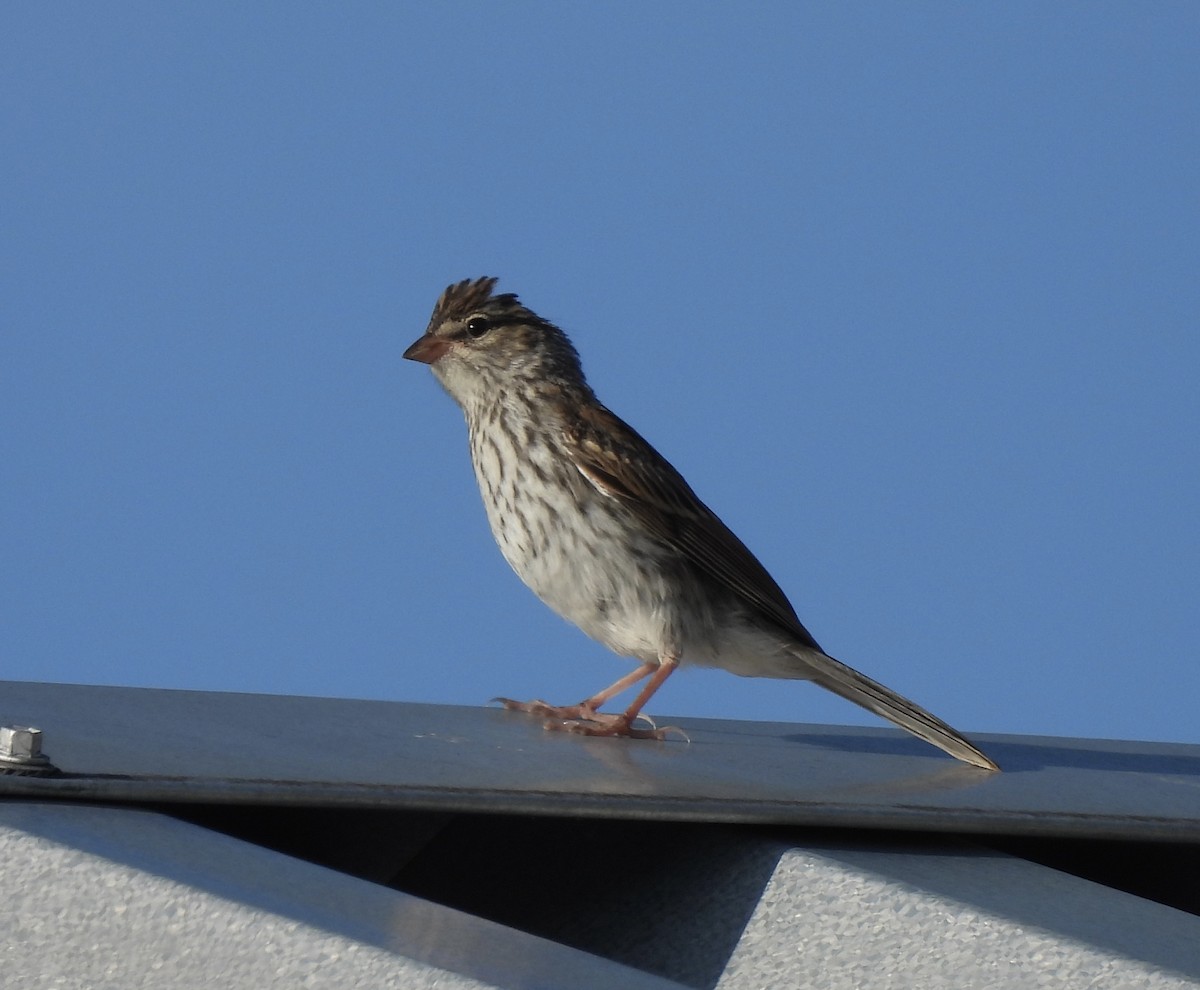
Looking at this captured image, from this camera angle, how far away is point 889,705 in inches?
187

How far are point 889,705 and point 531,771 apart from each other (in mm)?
1774

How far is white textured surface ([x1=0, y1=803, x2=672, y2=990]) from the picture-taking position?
5.87ft

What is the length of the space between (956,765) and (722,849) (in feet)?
5.03

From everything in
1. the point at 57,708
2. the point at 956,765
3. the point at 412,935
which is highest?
the point at 412,935

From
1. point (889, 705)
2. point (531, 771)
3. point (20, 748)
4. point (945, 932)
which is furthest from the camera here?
point (889, 705)

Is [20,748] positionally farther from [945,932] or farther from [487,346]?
[487,346]

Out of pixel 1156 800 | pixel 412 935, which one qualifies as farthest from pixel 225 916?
pixel 1156 800

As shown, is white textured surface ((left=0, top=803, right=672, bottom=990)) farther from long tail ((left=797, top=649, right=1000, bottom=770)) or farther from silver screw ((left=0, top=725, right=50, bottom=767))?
long tail ((left=797, top=649, right=1000, bottom=770))

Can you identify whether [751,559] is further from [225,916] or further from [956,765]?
[225,916]

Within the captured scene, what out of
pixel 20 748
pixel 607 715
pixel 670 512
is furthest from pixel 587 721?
pixel 20 748

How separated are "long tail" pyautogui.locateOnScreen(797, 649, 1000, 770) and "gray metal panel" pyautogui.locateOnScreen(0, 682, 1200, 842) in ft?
0.21

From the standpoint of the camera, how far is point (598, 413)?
18.1 feet

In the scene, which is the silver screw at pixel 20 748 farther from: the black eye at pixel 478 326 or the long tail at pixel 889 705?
the black eye at pixel 478 326

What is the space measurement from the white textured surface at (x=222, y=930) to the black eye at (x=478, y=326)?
3.81m
